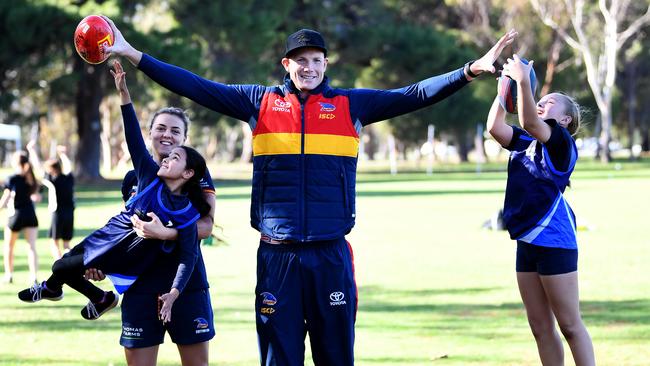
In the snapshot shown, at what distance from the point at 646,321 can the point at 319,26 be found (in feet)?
175

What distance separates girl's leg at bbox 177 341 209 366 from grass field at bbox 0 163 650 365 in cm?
275

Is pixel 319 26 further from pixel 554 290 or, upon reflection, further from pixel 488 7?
pixel 554 290

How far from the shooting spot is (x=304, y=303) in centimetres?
592

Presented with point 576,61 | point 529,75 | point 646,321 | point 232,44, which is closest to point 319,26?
point 232,44

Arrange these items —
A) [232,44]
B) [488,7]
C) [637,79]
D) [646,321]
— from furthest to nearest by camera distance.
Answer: [637,79] < [488,7] < [232,44] < [646,321]

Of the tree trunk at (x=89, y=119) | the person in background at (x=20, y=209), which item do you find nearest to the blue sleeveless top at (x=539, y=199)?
the person in background at (x=20, y=209)

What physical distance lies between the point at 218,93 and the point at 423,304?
20.9 feet

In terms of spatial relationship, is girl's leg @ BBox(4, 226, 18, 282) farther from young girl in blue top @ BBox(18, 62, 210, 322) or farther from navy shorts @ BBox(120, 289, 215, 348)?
navy shorts @ BBox(120, 289, 215, 348)

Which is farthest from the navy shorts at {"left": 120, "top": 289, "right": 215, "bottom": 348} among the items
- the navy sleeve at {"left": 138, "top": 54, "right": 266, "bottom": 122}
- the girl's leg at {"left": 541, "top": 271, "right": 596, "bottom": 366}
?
the girl's leg at {"left": 541, "top": 271, "right": 596, "bottom": 366}

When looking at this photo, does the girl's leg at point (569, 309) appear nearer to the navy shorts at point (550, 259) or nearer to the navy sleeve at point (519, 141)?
the navy shorts at point (550, 259)

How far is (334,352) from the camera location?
5930 millimetres

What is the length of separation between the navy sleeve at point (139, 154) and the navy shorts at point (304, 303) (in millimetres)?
Result: 831

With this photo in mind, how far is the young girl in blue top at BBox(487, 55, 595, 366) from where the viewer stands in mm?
6504

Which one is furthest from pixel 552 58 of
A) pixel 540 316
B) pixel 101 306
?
pixel 101 306
